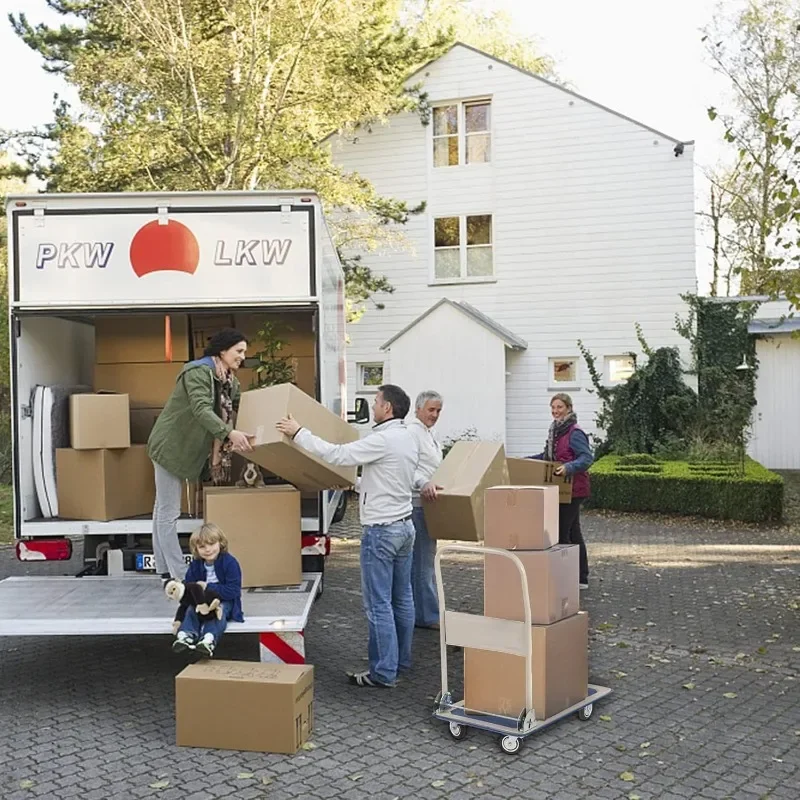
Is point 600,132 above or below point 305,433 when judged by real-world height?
above

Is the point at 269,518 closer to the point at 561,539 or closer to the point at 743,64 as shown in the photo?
the point at 561,539

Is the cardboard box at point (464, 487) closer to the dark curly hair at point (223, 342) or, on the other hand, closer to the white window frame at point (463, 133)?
the dark curly hair at point (223, 342)

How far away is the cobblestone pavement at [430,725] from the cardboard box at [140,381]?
76.8 inches

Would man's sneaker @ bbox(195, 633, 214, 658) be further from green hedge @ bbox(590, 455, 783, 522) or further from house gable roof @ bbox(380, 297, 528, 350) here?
house gable roof @ bbox(380, 297, 528, 350)

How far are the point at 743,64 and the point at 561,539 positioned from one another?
22.5m

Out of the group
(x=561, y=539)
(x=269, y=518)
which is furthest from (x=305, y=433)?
(x=561, y=539)

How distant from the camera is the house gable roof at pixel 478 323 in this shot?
771 inches

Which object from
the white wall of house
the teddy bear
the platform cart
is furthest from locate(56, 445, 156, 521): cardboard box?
the white wall of house

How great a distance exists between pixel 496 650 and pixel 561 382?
630 inches

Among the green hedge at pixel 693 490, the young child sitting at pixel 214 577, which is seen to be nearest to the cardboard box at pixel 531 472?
the young child sitting at pixel 214 577

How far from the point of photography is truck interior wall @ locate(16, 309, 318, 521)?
6.64 meters

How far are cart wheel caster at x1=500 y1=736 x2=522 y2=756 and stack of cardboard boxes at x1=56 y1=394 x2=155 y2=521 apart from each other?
338cm

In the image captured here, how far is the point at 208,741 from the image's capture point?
4.82 m

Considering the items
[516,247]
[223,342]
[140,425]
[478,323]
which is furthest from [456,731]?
[516,247]
